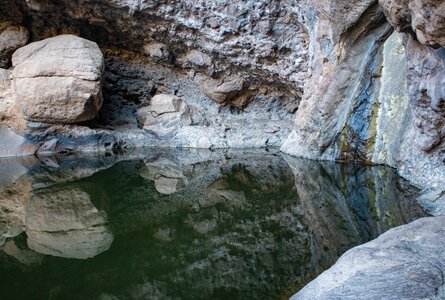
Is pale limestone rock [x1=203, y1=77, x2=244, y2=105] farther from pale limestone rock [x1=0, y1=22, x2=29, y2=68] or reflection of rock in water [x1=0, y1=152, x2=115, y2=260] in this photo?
pale limestone rock [x1=0, y1=22, x2=29, y2=68]

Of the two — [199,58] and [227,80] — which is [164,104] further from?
[227,80]

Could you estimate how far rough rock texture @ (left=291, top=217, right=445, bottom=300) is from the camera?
244cm

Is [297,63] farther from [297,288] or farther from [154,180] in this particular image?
[297,288]

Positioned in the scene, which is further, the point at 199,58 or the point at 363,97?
the point at 199,58

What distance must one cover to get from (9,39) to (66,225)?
874 cm

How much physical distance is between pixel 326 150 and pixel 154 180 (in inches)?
142

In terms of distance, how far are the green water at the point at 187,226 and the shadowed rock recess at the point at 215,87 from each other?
92mm

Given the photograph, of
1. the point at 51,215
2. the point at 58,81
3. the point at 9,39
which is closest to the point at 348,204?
the point at 51,215

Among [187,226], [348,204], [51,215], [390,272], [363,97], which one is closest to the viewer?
[390,272]

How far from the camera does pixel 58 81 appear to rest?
395 inches

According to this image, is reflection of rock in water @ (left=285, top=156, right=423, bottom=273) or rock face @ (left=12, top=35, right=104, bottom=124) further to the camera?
rock face @ (left=12, top=35, right=104, bottom=124)

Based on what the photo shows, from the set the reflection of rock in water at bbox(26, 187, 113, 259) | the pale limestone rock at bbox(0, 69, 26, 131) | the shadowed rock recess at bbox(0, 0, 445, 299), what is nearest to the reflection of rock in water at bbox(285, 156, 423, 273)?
the shadowed rock recess at bbox(0, 0, 445, 299)

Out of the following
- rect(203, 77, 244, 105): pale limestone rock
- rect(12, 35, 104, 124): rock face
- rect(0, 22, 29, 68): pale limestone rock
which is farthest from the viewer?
rect(203, 77, 244, 105): pale limestone rock

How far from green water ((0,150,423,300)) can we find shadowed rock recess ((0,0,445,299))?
92mm
